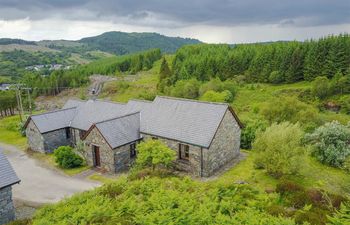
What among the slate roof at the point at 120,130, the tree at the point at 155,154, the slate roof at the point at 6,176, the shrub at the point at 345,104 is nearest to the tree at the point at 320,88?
the shrub at the point at 345,104

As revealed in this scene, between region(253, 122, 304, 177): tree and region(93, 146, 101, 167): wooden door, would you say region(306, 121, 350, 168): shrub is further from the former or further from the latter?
region(93, 146, 101, 167): wooden door

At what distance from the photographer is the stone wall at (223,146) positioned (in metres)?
25.0

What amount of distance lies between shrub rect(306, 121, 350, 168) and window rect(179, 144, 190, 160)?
1208 cm

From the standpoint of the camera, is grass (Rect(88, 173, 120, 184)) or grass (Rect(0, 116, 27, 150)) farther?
grass (Rect(0, 116, 27, 150))

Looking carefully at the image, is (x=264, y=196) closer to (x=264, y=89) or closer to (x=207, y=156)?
(x=207, y=156)

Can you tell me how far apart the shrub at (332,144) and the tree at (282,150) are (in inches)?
233

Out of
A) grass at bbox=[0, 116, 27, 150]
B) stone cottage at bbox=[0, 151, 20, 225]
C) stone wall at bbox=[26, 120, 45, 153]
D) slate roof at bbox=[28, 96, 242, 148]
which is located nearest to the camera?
stone cottage at bbox=[0, 151, 20, 225]

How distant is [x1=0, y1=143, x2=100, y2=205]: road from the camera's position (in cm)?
2308

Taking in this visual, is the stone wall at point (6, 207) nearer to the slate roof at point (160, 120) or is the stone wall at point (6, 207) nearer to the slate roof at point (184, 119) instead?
the slate roof at point (160, 120)

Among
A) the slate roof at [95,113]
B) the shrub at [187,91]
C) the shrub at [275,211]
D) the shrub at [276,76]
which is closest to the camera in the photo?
the shrub at [275,211]

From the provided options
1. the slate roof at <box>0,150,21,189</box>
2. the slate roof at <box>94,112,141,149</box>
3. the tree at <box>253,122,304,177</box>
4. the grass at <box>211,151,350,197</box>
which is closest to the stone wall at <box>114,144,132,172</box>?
the slate roof at <box>94,112,141,149</box>

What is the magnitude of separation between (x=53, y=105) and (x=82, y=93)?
839cm

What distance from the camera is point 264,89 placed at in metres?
70.3

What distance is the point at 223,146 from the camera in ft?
87.6
